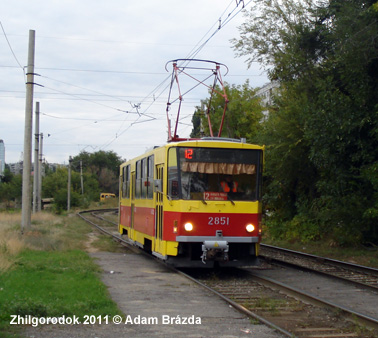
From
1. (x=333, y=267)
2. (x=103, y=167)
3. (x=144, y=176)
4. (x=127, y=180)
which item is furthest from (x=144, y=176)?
(x=103, y=167)

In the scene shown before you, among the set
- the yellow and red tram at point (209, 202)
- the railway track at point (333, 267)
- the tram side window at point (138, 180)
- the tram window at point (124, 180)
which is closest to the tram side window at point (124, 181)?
the tram window at point (124, 180)

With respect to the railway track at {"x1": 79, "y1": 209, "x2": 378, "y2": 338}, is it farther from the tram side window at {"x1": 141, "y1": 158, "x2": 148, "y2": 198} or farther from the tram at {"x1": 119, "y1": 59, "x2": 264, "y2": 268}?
the tram side window at {"x1": 141, "y1": 158, "x2": 148, "y2": 198}

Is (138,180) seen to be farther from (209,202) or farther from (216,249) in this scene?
(216,249)

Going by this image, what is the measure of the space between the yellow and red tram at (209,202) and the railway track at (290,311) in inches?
37.0

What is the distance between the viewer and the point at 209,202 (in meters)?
12.5

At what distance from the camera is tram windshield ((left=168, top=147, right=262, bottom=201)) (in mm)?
12508

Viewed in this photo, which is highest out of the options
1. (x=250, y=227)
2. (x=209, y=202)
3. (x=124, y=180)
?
(x=124, y=180)

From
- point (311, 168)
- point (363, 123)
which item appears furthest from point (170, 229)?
point (311, 168)

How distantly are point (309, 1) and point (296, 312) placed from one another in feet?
56.6

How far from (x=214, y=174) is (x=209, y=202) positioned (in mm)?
663

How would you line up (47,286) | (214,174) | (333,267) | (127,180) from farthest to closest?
(127,180)
(333,267)
(214,174)
(47,286)

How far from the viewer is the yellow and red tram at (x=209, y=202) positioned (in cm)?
1238

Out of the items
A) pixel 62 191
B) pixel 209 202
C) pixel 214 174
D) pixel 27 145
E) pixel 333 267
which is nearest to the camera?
pixel 209 202

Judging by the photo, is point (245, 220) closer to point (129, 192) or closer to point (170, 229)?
point (170, 229)
